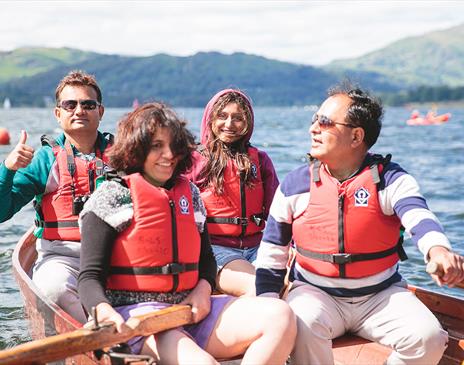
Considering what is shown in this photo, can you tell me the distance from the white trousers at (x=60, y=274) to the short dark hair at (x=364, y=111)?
2.04 metres

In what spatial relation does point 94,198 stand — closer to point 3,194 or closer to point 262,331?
point 262,331

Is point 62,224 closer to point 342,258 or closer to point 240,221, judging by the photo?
point 240,221

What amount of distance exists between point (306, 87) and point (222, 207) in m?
180

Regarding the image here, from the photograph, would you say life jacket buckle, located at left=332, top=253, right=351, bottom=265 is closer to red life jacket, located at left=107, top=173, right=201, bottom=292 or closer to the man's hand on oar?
the man's hand on oar

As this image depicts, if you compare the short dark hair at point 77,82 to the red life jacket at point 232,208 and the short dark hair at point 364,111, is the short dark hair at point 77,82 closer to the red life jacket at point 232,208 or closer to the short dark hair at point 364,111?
the red life jacket at point 232,208

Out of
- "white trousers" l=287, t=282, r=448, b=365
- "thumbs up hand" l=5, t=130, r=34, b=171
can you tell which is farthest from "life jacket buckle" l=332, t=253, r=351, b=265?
"thumbs up hand" l=5, t=130, r=34, b=171

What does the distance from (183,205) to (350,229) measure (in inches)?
34.9

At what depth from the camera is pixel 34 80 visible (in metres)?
170

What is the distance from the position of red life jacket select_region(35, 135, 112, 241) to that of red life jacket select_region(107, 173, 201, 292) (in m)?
1.39

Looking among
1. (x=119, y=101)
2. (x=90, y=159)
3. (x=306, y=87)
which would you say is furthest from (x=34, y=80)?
(x=90, y=159)

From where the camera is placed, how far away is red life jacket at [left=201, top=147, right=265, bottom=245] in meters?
4.92

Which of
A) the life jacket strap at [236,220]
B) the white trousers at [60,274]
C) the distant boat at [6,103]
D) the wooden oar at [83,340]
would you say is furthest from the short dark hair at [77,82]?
the distant boat at [6,103]

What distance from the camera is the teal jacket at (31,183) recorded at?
434 cm

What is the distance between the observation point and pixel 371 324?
3.51m
